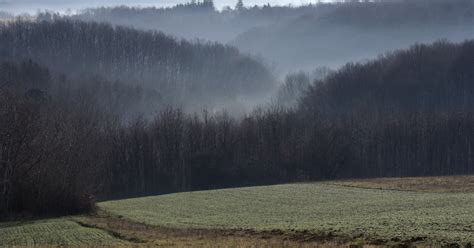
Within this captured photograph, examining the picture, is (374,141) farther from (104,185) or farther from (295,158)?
(104,185)

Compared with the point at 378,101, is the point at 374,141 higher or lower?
lower

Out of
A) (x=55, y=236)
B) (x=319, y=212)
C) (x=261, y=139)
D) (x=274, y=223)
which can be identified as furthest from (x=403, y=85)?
(x=55, y=236)

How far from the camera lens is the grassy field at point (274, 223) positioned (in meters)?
32.2

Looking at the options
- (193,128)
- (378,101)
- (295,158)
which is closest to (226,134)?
(193,128)

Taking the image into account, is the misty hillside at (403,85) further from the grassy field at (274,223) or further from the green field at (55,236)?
the green field at (55,236)

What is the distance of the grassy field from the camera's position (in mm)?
32219

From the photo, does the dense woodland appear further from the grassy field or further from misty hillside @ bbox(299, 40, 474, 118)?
the grassy field

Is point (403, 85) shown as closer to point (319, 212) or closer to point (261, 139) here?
point (261, 139)

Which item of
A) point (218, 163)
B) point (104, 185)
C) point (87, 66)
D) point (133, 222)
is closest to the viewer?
point (133, 222)

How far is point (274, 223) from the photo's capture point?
43375 millimetres

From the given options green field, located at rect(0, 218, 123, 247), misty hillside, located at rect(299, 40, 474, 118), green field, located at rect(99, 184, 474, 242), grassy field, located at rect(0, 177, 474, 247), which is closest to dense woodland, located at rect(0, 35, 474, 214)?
misty hillside, located at rect(299, 40, 474, 118)

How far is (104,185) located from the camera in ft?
348

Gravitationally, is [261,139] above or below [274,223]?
above

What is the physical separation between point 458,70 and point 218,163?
8904 centimetres
